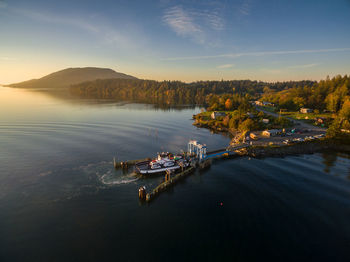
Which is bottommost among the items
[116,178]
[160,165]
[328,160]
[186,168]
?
[116,178]

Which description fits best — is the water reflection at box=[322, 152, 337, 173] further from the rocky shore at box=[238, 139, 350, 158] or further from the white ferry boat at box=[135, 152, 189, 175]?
the white ferry boat at box=[135, 152, 189, 175]

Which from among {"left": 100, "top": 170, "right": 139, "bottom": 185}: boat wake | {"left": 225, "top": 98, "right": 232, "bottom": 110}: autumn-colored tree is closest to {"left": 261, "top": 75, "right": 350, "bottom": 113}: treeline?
{"left": 225, "top": 98, "right": 232, "bottom": 110}: autumn-colored tree

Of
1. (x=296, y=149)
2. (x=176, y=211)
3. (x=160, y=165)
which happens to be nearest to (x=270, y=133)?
(x=296, y=149)

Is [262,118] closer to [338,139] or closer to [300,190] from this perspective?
[338,139]

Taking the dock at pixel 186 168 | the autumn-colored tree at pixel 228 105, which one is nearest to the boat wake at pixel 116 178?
the dock at pixel 186 168

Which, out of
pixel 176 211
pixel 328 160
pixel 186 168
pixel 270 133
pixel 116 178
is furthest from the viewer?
pixel 270 133

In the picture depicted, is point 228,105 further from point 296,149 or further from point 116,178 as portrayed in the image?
point 116,178

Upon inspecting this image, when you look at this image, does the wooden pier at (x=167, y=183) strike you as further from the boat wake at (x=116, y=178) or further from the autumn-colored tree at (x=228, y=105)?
the autumn-colored tree at (x=228, y=105)
